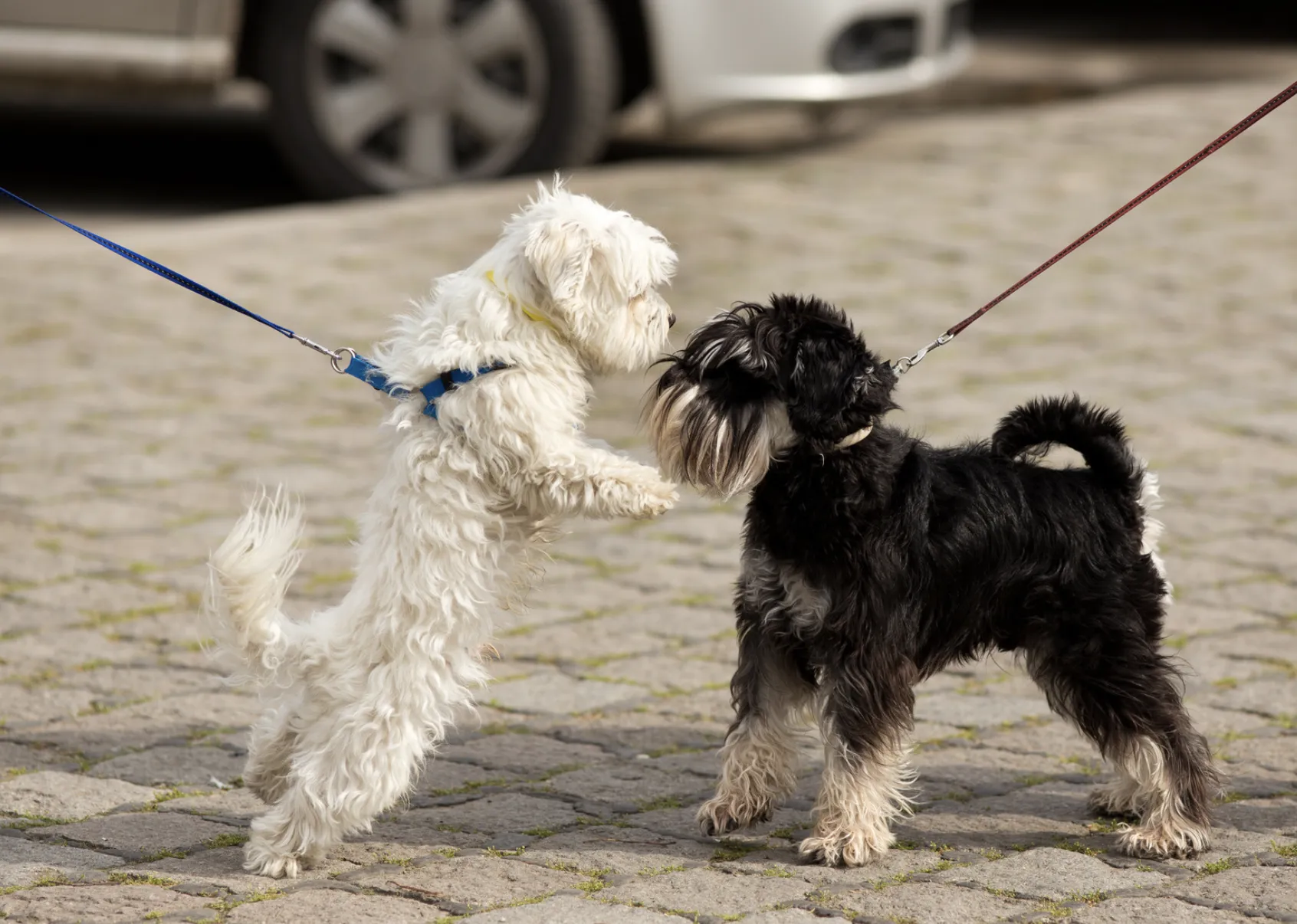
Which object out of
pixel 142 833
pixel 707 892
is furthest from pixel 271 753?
pixel 707 892

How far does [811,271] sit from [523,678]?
4190 millimetres

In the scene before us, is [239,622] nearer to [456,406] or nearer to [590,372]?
[456,406]

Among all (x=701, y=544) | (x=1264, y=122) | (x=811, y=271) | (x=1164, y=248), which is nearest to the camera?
(x=701, y=544)

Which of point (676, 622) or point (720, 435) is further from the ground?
point (720, 435)

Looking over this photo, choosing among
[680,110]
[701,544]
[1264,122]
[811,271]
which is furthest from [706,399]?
[1264,122]

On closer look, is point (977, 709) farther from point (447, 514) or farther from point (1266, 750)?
point (447, 514)

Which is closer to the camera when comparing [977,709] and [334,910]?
[334,910]

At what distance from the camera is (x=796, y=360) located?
3.87 m

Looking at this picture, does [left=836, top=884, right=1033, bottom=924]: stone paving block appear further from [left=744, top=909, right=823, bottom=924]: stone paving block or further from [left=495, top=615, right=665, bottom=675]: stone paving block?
[left=495, top=615, right=665, bottom=675]: stone paving block

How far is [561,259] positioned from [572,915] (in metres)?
1.41

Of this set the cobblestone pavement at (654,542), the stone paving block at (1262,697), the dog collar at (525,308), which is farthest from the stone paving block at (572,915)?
the stone paving block at (1262,697)

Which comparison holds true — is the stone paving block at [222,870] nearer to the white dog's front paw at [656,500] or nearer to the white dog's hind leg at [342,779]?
the white dog's hind leg at [342,779]

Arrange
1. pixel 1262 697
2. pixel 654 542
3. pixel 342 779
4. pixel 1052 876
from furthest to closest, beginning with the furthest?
pixel 654 542
pixel 1262 697
pixel 1052 876
pixel 342 779

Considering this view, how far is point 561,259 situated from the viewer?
373cm
